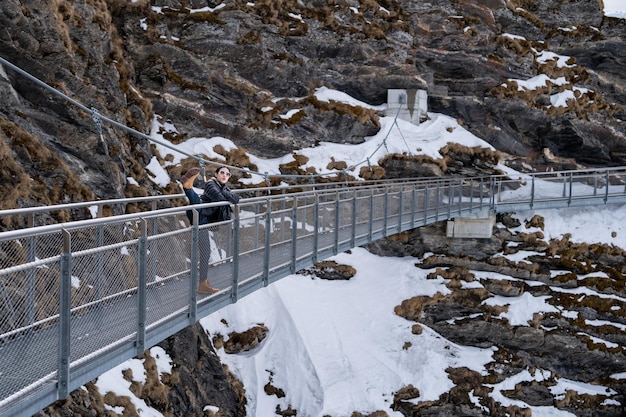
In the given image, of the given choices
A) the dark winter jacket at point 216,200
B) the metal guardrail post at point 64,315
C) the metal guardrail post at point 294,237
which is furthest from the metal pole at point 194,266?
the metal guardrail post at point 294,237

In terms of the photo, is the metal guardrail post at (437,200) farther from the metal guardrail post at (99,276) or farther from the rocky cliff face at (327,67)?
the metal guardrail post at (99,276)

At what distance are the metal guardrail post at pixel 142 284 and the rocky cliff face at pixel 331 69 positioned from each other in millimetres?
10138

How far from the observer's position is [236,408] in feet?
50.4

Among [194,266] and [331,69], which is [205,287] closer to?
[194,266]

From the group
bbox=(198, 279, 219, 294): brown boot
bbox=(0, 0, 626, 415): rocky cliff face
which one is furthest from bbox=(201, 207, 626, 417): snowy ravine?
bbox=(198, 279, 219, 294): brown boot

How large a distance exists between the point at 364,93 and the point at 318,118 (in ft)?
11.0

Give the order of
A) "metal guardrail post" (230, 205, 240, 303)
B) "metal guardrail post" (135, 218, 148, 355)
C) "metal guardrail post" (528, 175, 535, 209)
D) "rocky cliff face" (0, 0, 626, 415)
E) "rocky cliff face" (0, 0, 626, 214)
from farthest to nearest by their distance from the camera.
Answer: "metal guardrail post" (528, 175, 535, 209) < "rocky cliff face" (0, 0, 626, 214) < "rocky cliff face" (0, 0, 626, 415) < "metal guardrail post" (230, 205, 240, 303) < "metal guardrail post" (135, 218, 148, 355)

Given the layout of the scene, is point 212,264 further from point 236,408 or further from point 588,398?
point 588,398

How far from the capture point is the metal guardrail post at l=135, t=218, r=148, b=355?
5.38 meters

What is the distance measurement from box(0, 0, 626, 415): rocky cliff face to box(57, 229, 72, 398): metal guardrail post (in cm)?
1102

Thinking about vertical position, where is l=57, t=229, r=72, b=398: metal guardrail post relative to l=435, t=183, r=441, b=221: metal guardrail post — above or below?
above

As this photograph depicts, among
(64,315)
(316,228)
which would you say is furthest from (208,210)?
(316,228)

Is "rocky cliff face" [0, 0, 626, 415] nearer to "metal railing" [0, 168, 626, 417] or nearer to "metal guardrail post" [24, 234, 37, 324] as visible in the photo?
"metal railing" [0, 168, 626, 417]

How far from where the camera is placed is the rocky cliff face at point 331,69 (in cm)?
1784
